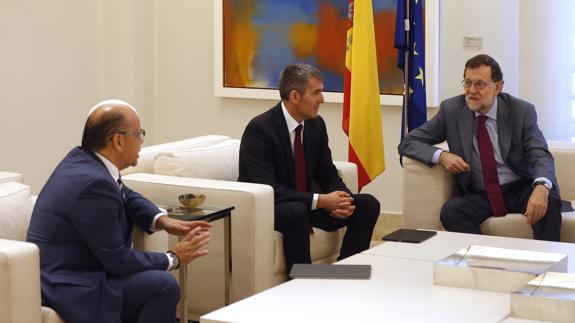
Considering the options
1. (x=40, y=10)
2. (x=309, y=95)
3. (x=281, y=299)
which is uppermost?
(x=40, y=10)

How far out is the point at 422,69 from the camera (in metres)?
6.77

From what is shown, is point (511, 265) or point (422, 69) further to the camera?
point (422, 69)

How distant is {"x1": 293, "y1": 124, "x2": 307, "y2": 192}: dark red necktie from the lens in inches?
220

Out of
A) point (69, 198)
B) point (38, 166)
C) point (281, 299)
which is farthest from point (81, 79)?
point (281, 299)

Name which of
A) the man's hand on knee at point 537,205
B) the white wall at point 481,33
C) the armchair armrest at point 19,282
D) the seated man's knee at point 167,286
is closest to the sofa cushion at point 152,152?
the seated man's knee at point 167,286

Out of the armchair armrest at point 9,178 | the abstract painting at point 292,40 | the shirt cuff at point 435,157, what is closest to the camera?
the armchair armrest at point 9,178

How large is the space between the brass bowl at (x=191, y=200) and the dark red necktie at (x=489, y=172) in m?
1.93

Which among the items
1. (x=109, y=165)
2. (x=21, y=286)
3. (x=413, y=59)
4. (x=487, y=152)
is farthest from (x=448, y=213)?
(x=21, y=286)

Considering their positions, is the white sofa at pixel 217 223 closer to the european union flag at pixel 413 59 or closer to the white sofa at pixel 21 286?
the white sofa at pixel 21 286

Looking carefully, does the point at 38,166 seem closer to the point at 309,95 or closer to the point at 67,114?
the point at 67,114

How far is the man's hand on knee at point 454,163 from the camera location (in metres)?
5.73

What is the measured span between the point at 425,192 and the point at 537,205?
0.69 meters

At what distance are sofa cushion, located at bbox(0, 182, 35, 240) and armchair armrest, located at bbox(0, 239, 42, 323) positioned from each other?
17.4 inches

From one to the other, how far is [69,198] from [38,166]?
143 inches
